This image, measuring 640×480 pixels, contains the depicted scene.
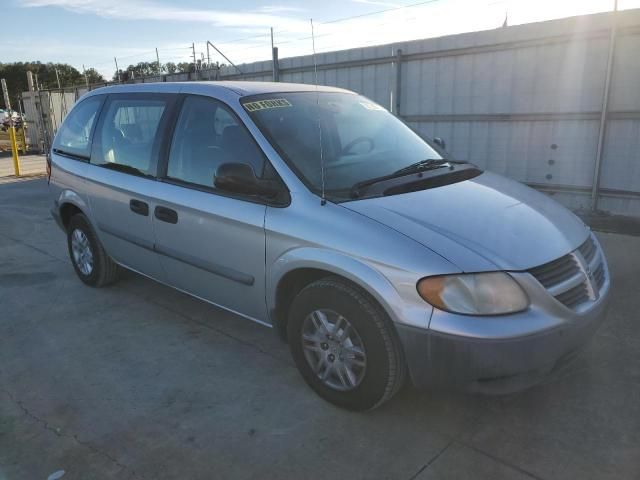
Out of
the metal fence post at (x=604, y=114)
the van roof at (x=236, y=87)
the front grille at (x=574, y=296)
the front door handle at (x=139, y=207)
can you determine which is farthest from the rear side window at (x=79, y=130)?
the metal fence post at (x=604, y=114)

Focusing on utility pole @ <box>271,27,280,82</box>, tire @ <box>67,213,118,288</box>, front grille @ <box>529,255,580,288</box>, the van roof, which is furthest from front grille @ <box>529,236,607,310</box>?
utility pole @ <box>271,27,280,82</box>

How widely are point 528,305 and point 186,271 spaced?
2.20m

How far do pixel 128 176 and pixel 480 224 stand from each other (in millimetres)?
2606

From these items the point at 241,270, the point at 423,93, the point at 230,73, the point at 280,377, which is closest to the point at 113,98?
the point at 241,270

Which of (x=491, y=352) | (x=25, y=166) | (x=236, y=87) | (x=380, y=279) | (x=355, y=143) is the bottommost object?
(x=25, y=166)

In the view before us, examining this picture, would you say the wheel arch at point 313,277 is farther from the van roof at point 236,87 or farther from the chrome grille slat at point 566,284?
the van roof at point 236,87

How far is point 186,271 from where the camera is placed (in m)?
3.51

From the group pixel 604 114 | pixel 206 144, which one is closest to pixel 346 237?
pixel 206 144

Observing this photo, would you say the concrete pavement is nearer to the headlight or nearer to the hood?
the hood

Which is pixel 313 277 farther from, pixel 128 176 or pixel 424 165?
pixel 128 176

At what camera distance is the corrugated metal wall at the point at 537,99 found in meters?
6.38

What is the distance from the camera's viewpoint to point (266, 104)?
328 centimetres

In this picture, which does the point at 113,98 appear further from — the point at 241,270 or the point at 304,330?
the point at 304,330

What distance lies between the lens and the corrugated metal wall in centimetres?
638
